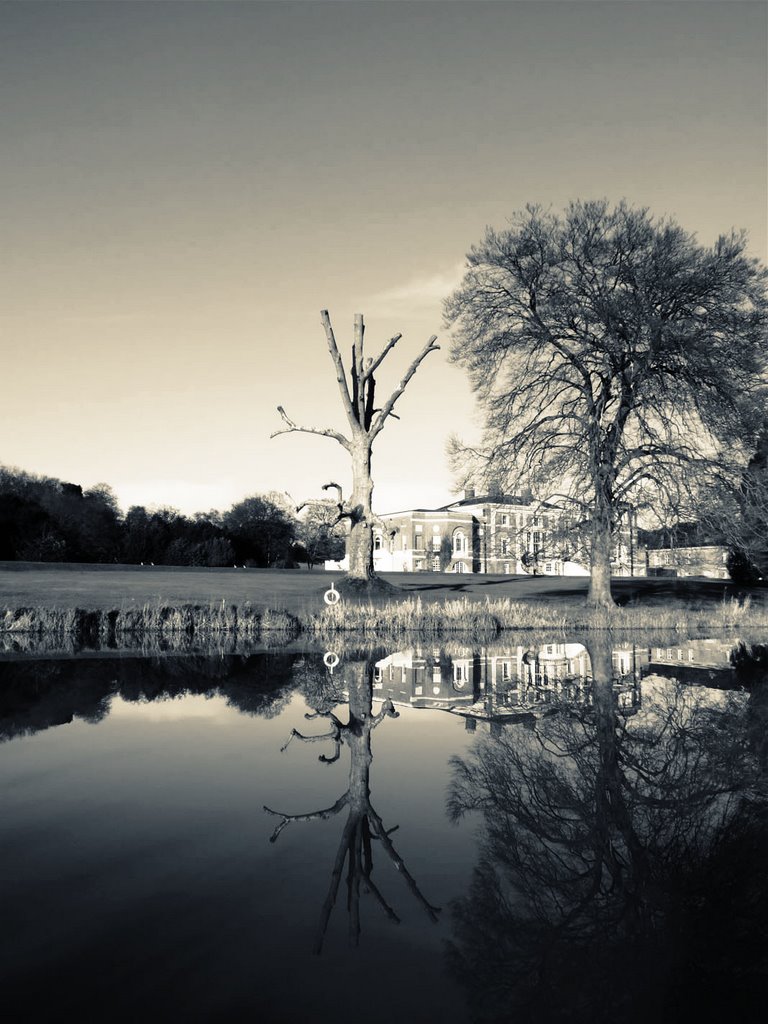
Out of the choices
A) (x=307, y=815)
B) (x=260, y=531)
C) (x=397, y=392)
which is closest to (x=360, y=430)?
(x=397, y=392)

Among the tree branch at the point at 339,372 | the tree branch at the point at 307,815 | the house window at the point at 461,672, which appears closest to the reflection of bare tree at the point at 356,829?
the tree branch at the point at 307,815

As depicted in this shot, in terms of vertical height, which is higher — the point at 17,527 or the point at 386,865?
the point at 17,527

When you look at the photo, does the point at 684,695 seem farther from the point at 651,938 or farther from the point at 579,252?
the point at 579,252

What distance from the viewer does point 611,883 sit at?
3.23 meters

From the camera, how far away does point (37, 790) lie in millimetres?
4922

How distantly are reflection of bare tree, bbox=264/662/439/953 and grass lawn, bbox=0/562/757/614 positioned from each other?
535 inches

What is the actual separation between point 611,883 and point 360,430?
917 inches

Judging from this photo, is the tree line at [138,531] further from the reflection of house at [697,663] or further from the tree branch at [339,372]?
the reflection of house at [697,663]

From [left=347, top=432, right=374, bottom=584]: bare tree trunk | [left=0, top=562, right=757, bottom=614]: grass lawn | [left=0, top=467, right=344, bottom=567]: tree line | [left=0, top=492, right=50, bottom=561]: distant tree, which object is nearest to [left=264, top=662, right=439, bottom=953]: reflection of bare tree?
[left=0, top=562, right=757, bottom=614]: grass lawn

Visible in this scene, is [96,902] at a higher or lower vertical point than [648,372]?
lower

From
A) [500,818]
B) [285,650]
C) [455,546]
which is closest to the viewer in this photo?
[500,818]

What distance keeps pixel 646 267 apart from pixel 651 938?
22.6m

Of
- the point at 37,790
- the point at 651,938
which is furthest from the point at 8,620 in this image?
the point at 651,938

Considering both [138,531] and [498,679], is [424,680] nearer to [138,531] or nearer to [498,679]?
[498,679]
